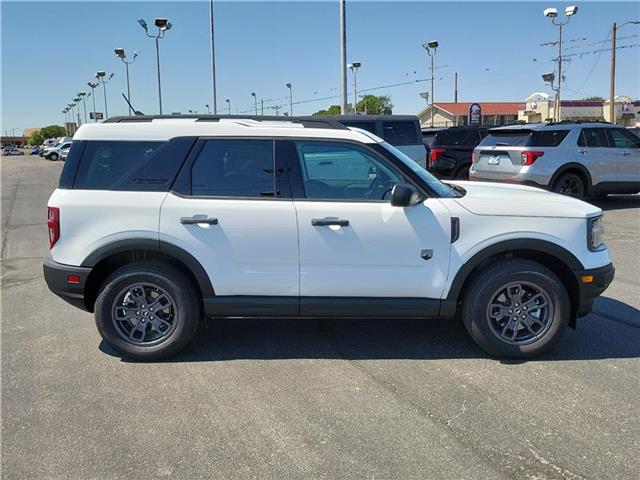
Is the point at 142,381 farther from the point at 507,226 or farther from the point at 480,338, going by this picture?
the point at 507,226

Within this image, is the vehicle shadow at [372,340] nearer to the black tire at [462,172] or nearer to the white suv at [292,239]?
the white suv at [292,239]

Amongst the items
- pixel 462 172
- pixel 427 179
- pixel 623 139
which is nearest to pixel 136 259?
pixel 427 179

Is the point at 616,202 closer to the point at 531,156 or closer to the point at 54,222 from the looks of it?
the point at 531,156

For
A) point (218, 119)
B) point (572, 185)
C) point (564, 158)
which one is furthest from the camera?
point (572, 185)

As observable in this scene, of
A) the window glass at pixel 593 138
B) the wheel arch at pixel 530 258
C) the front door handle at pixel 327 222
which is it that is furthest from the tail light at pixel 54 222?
the window glass at pixel 593 138

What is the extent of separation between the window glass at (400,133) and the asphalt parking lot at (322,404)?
7241mm

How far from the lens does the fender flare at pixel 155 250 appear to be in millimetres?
4078

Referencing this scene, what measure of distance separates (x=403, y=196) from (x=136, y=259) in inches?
83.3

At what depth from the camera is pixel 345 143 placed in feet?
13.8

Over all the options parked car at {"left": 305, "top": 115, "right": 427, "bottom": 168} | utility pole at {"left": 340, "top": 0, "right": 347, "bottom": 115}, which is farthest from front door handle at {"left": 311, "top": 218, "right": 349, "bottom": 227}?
utility pole at {"left": 340, "top": 0, "right": 347, "bottom": 115}

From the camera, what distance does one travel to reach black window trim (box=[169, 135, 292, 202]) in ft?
13.5

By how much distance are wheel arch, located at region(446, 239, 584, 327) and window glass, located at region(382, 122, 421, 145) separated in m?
7.84

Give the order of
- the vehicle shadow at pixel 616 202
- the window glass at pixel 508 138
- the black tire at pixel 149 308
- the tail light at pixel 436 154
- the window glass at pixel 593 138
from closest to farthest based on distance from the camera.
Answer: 1. the black tire at pixel 149 308
2. the window glass at pixel 508 138
3. the window glass at pixel 593 138
4. the vehicle shadow at pixel 616 202
5. the tail light at pixel 436 154

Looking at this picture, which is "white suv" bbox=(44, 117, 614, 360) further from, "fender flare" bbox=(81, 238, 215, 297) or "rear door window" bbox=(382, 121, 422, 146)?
"rear door window" bbox=(382, 121, 422, 146)
